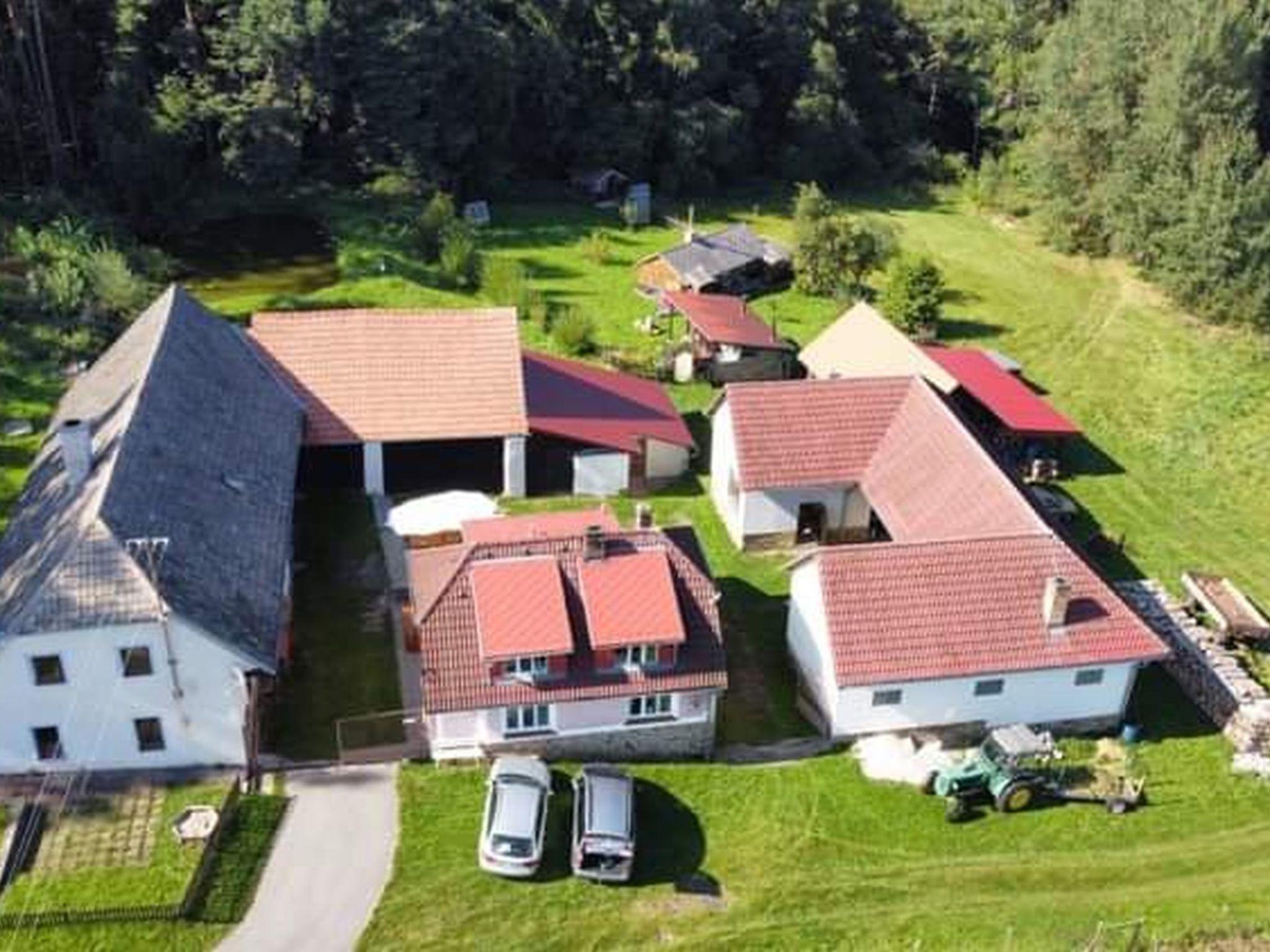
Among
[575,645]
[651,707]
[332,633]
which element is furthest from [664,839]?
[332,633]

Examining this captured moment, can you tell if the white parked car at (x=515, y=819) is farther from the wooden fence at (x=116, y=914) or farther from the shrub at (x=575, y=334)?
the shrub at (x=575, y=334)

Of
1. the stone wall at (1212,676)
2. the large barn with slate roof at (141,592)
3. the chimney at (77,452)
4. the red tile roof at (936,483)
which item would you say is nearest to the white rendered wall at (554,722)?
the large barn with slate roof at (141,592)

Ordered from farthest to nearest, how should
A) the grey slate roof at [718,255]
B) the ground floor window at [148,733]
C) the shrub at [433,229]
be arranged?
the shrub at [433,229], the grey slate roof at [718,255], the ground floor window at [148,733]

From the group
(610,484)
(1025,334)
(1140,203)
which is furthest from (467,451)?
(1140,203)

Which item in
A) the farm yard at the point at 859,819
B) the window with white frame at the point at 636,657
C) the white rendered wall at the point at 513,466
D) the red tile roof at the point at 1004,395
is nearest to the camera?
the farm yard at the point at 859,819

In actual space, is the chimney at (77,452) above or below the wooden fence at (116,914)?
above

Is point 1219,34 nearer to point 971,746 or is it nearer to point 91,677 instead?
point 971,746
